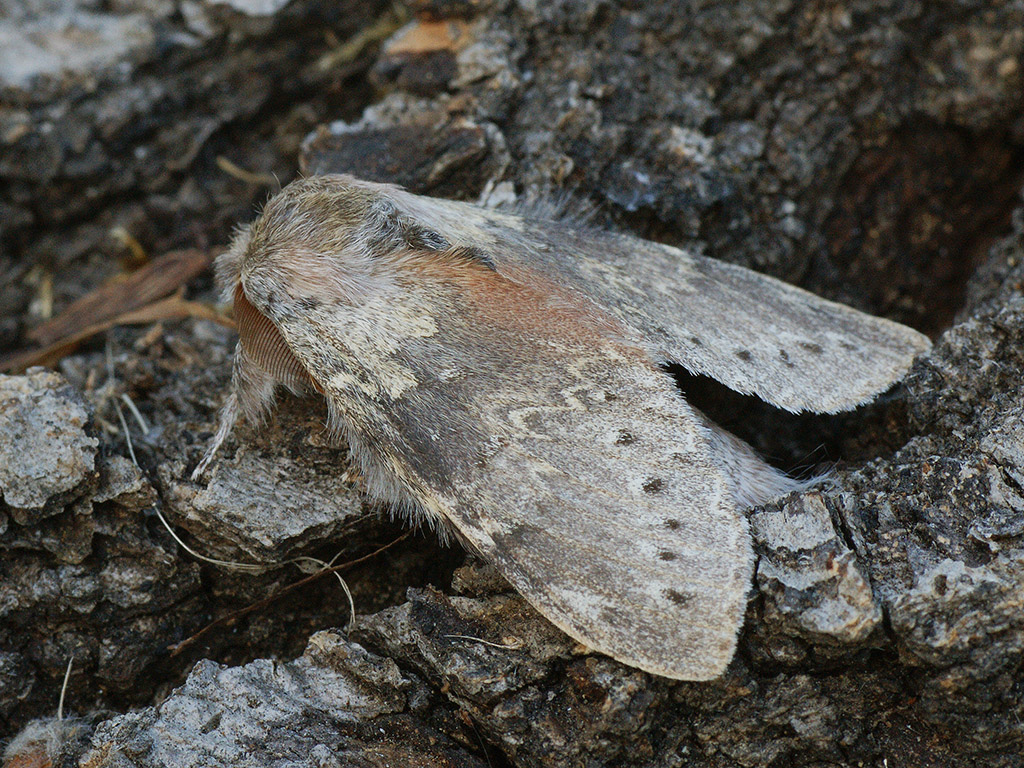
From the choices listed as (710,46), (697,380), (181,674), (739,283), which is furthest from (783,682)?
(710,46)

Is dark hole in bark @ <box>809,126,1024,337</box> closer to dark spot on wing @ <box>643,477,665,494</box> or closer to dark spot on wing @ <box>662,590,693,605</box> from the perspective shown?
dark spot on wing @ <box>643,477,665,494</box>

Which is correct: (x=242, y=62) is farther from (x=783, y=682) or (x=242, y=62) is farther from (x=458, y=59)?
(x=783, y=682)

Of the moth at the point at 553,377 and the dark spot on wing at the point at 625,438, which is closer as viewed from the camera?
the moth at the point at 553,377

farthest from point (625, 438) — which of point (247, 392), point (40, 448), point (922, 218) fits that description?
point (922, 218)

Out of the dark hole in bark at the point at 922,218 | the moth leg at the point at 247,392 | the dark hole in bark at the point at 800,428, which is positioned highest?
the dark hole in bark at the point at 922,218

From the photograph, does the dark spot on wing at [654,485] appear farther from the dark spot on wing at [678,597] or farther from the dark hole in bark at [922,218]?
the dark hole in bark at [922,218]

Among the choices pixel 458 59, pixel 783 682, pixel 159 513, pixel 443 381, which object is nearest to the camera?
pixel 783 682

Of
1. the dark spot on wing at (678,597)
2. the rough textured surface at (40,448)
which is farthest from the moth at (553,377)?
the rough textured surface at (40,448)
